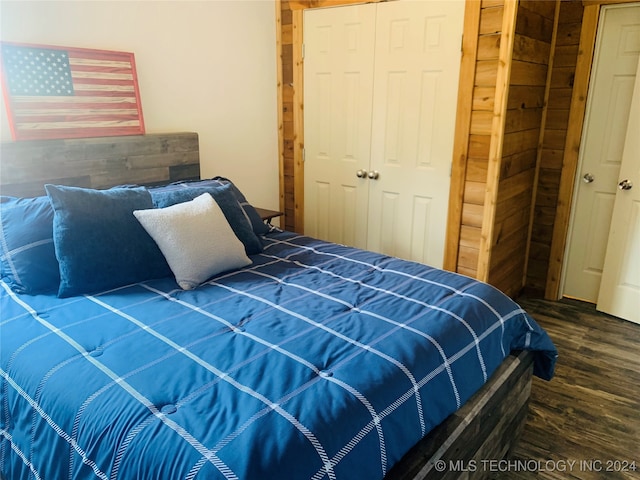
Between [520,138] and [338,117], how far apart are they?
1.18 metres

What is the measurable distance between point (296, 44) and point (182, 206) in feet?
5.92

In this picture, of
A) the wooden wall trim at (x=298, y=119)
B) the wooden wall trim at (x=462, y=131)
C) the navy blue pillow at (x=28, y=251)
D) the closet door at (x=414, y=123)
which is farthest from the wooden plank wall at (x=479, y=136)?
the navy blue pillow at (x=28, y=251)

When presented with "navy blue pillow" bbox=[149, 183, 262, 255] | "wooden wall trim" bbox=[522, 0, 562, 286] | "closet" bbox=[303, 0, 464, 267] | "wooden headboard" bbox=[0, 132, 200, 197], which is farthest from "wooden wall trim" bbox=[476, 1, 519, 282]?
"wooden headboard" bbox=[0, 132, 200, 197]

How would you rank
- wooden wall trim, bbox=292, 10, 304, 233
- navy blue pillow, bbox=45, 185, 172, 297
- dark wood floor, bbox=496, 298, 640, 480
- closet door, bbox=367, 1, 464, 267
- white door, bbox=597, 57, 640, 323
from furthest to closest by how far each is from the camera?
wooden wall trim, bbox=292, 10, 304, 233, white door, bbox=597, 57, 640, 323, closet door, bbox=367, 1, 464, 267, dark wood floor, bbox=496, 298, 640, 480, navy blue pillow, bbox=45, 185, 172, 297

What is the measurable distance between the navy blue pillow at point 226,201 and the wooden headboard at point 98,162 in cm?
37

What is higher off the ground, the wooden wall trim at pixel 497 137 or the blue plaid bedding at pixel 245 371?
the wooden wall trim at pixel 497 137

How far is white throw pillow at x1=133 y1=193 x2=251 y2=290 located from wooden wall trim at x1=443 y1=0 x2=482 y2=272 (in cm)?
142

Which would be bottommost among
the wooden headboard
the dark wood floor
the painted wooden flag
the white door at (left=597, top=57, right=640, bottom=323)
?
the dark wood floor

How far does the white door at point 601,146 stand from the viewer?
3021 millimetres

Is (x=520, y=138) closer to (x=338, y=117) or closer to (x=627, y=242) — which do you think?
(x=627, y=242)

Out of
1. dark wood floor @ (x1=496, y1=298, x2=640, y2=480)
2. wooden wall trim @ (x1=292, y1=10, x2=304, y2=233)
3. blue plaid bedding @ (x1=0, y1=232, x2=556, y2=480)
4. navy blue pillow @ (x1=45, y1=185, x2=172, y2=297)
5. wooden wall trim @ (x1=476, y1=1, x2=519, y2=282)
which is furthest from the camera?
wooden wall trim @ (x1=292, y1=10, x2=304, y2=233)

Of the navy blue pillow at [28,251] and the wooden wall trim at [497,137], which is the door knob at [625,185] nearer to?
the wooden wall trim at [497,137]

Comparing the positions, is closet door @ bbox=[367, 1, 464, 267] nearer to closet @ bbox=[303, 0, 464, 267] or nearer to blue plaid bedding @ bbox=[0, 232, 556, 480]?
closet @ bbox=[303, 0, 464, 267]

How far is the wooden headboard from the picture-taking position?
7.63 feet
